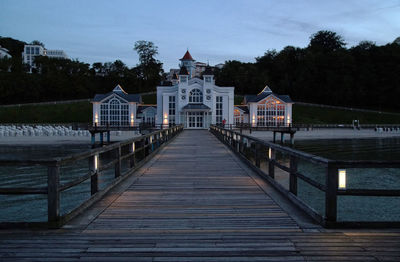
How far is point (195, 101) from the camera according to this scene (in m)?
50.5

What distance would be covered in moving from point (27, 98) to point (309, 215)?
91.6 metres

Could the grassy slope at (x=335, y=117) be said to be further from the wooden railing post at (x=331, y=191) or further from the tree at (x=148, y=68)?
the wooden railing post at (x=331, y=191)

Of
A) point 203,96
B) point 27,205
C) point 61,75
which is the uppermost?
point 61,75

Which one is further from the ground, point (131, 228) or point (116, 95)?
point (116, 95)

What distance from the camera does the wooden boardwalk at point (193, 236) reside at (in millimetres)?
3732

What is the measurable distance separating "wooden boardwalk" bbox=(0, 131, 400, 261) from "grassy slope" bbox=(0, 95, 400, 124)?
226 feet

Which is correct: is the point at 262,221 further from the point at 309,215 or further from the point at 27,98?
the point at 27,98

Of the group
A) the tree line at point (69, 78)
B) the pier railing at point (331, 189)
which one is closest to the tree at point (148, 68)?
the tree line at point (69, 78)

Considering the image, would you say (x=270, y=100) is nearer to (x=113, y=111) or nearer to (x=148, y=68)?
(x=113, y=111)

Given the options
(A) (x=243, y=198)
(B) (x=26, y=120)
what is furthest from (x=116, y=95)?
(A) (x=243, y=198)

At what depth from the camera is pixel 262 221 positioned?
5.09 m

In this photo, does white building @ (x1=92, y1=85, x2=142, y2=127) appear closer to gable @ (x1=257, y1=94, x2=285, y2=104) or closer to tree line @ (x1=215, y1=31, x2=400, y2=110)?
gable @ (x1=257, y1=94, x2=285, y2=104)

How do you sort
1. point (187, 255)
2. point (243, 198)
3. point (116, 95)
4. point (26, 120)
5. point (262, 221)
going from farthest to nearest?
point (26, 120), point (116, 95), point (243, 198), point (262, 221), point (187, 255)

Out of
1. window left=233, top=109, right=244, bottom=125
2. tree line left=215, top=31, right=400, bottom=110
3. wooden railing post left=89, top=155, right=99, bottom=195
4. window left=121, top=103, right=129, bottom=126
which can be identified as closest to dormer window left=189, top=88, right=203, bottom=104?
window left=233, top=109, right=244, bottom=125
